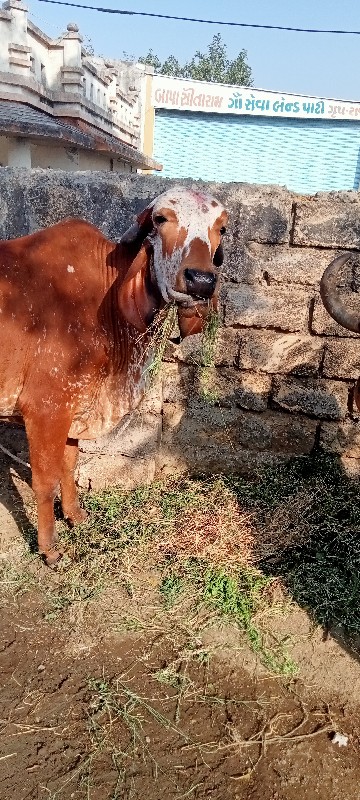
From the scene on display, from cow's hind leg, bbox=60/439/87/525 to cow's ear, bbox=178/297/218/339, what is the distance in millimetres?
1265

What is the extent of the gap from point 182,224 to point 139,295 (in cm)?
47

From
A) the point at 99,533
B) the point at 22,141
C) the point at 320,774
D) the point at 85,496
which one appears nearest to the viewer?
the point at 320,774

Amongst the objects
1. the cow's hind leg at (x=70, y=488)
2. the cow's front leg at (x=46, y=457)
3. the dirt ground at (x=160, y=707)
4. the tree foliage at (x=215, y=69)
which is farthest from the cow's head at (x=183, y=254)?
the tree foliage at (x=215, y=69)

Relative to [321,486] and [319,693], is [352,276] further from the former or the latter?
[319,693]

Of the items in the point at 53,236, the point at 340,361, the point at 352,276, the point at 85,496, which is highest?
the point at 53,236

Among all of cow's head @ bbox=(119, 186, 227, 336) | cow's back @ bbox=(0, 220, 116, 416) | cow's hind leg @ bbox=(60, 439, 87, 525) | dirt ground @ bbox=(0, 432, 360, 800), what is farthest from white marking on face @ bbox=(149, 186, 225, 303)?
dirt ground @ bbox=(0, 432, 360, 800)

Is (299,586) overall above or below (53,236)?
below

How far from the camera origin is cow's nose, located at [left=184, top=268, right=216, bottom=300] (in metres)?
2.63

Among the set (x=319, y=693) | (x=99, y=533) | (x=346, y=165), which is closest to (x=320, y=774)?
(x=319, y=693)

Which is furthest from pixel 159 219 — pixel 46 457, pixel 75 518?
pixel 75 518

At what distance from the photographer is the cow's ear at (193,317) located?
278 centimetres

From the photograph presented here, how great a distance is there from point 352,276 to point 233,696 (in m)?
2.67

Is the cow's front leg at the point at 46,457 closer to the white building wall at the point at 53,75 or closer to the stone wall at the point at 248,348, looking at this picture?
the stone wall at the point at 248,348

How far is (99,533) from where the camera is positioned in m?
3.84
